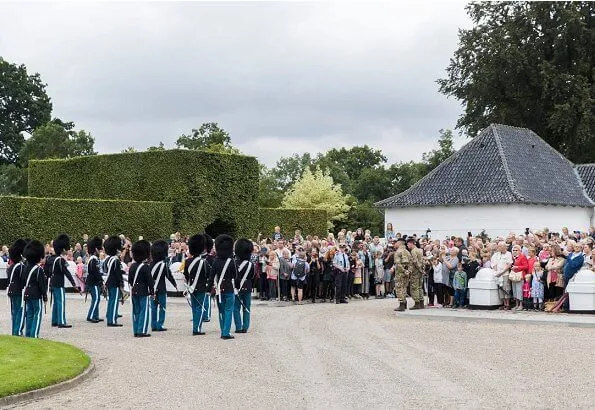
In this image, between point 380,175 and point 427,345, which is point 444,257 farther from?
point 380,175

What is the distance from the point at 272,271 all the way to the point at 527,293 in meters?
7.72

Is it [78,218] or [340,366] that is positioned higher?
[78,218]

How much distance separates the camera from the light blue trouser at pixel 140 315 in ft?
56.8

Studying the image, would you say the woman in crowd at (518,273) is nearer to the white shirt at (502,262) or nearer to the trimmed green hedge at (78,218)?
the white shirt at (502,262)

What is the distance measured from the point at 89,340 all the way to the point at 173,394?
6349 mm

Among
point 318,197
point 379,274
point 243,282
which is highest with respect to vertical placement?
point 318,197

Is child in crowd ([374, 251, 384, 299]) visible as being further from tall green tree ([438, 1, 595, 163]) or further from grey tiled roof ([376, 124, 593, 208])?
tall green tree ([438, 1, 595, 163])

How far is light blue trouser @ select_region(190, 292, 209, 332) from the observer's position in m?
17.5

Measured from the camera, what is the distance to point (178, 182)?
1527 inches

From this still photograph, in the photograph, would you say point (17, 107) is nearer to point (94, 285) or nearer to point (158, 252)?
point (94, 285)

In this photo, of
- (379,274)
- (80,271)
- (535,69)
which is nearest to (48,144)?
(535,69)

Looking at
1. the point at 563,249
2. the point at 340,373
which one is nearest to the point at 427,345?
the point at 340,373

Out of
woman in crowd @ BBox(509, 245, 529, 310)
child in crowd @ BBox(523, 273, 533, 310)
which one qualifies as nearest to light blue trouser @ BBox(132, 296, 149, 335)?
woman in crowd @ BBox(509, 245, 529, 310)

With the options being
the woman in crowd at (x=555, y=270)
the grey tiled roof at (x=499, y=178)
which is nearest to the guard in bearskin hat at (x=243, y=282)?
the woman in crowd at (x=555, y=270)
